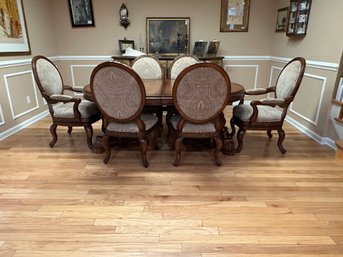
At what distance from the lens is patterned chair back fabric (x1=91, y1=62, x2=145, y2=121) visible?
1.93m

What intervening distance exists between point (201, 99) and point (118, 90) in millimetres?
707

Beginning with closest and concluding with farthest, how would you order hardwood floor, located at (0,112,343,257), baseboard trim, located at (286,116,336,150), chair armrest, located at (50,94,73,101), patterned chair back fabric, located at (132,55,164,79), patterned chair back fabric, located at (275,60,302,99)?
hardwood floor, located at (0,112,343,257) < patterned chair back fabric, located at (275,60,302,99) < chair armrest, located at (50,94,73,101) < baseboard trim, located at (286,116,336,150) < patterned chair back fabric, located at (132,55,164,79)

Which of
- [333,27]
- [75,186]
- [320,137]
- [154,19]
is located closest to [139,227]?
[75,186]

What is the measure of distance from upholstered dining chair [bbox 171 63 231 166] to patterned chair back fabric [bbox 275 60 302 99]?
816 mm

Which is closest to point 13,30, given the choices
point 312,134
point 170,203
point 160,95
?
point 160,95

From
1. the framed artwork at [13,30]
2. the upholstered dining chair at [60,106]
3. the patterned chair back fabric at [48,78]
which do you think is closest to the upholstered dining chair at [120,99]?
the upholstered dining chair at [60,106]

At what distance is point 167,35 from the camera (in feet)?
13.9

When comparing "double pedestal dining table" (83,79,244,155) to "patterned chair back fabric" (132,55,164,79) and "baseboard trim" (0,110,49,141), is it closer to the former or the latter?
"patterned chair back fabric" (132,55,164,79)

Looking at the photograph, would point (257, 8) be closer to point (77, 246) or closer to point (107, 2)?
point (107, 2)

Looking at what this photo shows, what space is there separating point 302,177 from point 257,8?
3.18 meters

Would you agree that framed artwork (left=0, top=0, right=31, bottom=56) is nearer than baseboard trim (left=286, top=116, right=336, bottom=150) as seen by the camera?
No

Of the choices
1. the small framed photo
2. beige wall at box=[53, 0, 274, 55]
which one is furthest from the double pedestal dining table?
beige wall at box=[53, 0, 274, 55]

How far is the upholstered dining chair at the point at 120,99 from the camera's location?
6.36ft

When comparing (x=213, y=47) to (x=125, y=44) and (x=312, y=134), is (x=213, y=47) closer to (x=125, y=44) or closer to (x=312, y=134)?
(x=125, y=44)
